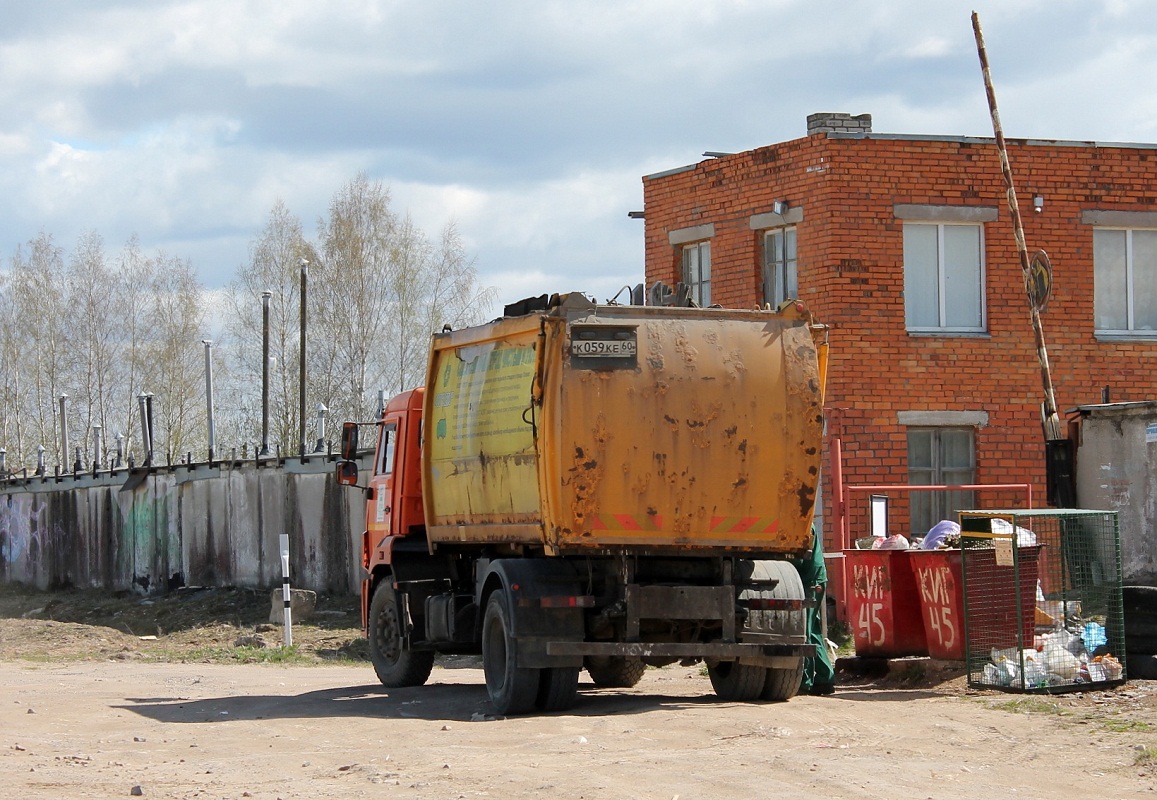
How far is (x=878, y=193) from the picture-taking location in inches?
834

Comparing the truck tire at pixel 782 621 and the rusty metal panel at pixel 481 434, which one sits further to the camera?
the truck tire at pixel 782 621

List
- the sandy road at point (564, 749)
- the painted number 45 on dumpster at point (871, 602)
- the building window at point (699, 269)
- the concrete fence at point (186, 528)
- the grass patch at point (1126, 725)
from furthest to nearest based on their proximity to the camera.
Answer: the concrete fence at point (186, 528)
the building window at point (699, 269)
the painted number 45 on dumpster at point (871, 602)
the grass patch at point (1126, 725)
the sandy road at point (564, 749)

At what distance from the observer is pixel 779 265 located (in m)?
22.2

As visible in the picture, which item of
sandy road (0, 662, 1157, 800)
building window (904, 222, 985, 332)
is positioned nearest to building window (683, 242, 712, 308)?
building window (904, 222, 985, 332)

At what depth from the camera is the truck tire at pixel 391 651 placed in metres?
15.5

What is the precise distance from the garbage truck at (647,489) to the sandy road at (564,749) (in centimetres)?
53

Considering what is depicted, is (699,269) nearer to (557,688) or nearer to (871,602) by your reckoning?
(871,602)

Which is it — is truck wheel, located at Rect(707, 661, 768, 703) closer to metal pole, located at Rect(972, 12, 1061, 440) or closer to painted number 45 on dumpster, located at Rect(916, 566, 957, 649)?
painted number 45 on dumpster, located at Rect(916, 566, 957, 649)

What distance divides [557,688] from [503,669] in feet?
1.62

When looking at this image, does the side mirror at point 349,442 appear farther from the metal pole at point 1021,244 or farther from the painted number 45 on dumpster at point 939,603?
the metal pole at point 1021,244

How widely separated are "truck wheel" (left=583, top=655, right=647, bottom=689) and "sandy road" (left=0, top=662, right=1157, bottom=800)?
1.76 ft

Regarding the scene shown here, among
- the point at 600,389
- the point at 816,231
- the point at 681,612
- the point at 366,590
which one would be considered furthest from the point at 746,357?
the point at 816,231

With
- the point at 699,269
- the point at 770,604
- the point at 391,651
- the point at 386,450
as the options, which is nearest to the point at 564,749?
the point at 770,604

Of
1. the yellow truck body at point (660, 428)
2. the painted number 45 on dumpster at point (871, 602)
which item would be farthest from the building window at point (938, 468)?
the yellow truck body at point (660, 428)
